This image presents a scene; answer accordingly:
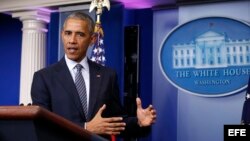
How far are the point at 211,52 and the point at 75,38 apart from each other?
8.82ft

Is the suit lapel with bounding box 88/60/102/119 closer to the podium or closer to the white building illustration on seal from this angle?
the podium

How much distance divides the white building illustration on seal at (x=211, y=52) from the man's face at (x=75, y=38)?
2.62 metres

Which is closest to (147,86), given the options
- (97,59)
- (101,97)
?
(97,59)

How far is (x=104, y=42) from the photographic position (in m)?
4.88

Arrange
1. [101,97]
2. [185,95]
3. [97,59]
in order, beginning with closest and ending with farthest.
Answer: [101,97] < [97,59] < [185,95]

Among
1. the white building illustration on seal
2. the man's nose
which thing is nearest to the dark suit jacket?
the man's nose

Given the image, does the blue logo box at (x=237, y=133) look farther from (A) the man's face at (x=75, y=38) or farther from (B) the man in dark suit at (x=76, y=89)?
(A) the man's face at (x=75, y=38)

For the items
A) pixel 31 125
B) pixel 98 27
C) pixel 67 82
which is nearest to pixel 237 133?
pixel 67 82

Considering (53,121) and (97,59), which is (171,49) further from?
(53,121)

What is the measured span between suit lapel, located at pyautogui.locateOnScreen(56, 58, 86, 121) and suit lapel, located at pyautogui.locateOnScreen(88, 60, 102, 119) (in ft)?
0.15

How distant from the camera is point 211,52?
→ 446 centimetres

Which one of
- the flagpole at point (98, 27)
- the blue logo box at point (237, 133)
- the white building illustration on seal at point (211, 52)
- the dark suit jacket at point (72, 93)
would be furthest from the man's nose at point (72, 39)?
the white building illustration on seal at point (211, 52)

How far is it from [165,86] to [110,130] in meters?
3.25

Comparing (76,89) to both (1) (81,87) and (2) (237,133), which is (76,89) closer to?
(1) (81,87)
